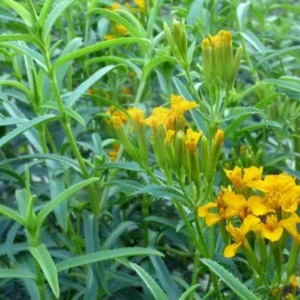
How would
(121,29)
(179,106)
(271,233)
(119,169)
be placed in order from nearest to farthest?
(271,233)
(179,106)
(119,169)
(121,29)

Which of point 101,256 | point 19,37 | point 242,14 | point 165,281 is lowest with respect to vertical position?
point 165,281

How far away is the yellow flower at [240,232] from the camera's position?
63 centimetres

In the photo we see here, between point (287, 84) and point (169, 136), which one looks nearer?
point (169, 136)

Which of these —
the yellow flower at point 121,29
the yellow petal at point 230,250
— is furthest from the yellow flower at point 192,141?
the yellow flower at point 121,29

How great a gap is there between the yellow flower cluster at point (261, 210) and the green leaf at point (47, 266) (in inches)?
6.8

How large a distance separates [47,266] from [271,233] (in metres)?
0.24

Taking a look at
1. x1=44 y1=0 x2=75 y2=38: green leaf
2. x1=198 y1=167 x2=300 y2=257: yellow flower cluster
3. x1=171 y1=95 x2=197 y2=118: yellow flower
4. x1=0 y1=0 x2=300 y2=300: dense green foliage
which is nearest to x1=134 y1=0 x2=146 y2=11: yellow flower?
x1=0 y1=0 x2=300 y2=300: dense green foliage

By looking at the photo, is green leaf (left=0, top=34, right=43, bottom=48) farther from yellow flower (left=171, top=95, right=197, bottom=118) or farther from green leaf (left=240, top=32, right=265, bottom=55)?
green leaf (left=240, top=32, right=265, bottom=55)

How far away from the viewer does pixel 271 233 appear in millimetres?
628

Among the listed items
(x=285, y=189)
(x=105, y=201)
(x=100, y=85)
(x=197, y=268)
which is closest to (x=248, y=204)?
(x=285, y=189)

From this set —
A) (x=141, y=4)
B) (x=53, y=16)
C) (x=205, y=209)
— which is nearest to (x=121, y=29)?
(x=141, y=4)

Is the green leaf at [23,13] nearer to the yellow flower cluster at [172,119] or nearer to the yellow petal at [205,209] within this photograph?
the yellow flower cluster at [172,119]

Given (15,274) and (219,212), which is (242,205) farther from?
(15,274)

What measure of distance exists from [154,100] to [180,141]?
0.74 m
